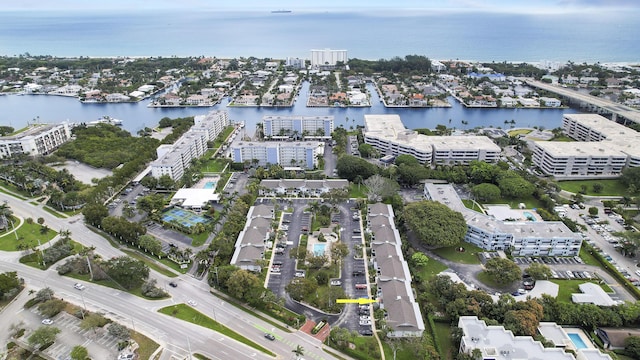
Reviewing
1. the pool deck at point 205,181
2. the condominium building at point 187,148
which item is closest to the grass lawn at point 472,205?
the pool deck at point 205,181

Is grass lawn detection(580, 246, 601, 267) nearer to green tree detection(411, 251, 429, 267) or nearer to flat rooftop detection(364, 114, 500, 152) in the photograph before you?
green tree detection(411, 251, 429, 267)

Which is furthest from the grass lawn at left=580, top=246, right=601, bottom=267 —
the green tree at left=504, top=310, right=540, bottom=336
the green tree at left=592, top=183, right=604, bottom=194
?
the green tree at left=592, top=183, right=604, bottom=194

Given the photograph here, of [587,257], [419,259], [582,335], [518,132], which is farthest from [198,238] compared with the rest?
[518,132]

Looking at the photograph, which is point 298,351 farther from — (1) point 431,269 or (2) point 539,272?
(2) point 539,272

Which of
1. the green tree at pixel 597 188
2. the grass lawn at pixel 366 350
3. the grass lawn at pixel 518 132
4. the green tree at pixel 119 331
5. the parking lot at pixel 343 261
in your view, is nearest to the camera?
the grass lawn at pixel 366 350

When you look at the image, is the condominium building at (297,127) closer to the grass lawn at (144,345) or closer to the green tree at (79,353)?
the grass lawn at (144,345)

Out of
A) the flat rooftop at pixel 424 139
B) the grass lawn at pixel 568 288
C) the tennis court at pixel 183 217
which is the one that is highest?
the flat rooftop at pixel 424 139

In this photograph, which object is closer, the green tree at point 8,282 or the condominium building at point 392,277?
the condominium building at point 392,277
